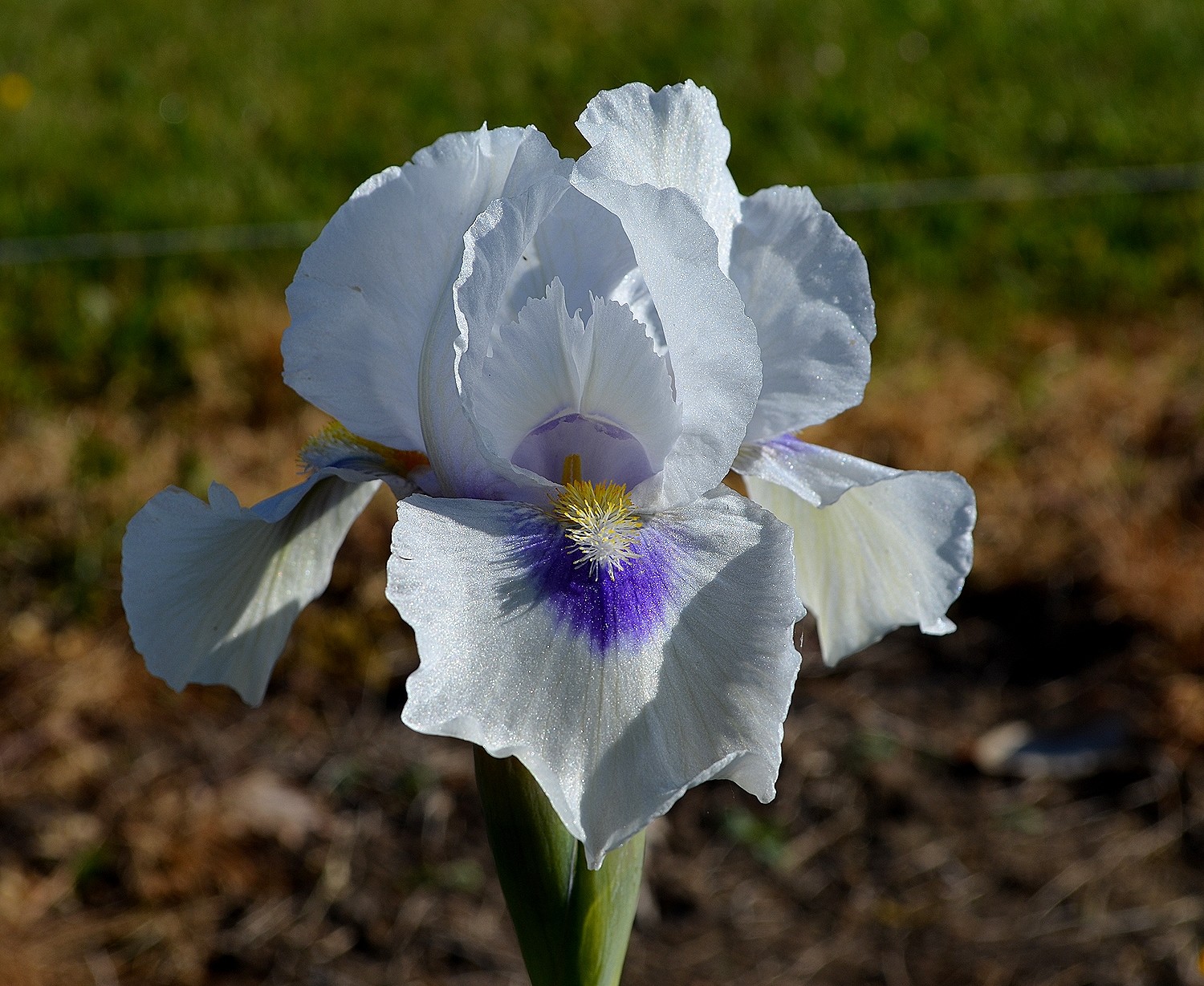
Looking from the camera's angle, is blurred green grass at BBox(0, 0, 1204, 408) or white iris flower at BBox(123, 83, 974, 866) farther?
blurred green grass at BBox(0, 0, 1204, 408)

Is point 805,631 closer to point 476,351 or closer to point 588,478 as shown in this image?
point 588,478

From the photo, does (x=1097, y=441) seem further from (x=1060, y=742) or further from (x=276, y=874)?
(x=276, y=874)

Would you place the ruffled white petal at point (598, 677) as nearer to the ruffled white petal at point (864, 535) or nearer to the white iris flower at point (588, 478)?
the white iris flower at point (588, 478)

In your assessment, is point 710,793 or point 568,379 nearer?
point 568,379

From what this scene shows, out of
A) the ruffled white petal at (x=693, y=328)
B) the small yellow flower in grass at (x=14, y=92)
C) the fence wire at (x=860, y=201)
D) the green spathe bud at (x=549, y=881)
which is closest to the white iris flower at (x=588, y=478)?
the ruffled white petal at (x=693, y=328)

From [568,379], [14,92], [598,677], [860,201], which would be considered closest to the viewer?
[598,677]

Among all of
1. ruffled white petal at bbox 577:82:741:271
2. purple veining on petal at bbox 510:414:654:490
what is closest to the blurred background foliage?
purple veining on petal at bbox 510:414:654:490

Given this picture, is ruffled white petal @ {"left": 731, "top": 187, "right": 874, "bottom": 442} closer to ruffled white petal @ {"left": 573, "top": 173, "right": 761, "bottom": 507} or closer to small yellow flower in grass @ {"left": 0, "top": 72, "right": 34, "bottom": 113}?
ruffled white petal @ {"left": 573, "top": 173, "right": 761, "bottom": 507}

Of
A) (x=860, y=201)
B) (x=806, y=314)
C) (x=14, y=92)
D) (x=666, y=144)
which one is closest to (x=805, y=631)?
(x=806, y=314)
